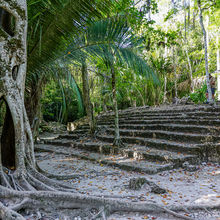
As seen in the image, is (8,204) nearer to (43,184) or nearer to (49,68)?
(43,184)

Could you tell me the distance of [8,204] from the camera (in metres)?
2.62

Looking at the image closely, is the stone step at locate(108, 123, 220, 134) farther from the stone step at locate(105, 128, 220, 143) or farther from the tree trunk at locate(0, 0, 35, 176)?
the tree trunk at locate(0, 0, 35, 176)

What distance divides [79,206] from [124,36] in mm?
4121

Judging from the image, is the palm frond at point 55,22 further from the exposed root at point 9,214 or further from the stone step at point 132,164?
the stone step at point 132,164

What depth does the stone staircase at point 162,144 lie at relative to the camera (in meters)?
5.50

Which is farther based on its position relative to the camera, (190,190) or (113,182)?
(113,182)

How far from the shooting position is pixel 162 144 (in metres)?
6.46

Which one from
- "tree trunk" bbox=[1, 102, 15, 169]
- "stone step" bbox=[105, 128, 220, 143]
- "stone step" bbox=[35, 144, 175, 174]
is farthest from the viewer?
"stone step" bbox=[105, 128, 220, 143]

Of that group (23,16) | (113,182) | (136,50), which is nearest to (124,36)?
(136,50)

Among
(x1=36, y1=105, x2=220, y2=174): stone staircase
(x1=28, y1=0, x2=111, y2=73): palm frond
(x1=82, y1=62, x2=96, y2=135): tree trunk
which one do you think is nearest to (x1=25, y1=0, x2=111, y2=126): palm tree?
(x1=28, y1=0, x2=111, y2=73): palm frond

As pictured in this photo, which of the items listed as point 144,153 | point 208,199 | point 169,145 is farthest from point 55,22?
point 169,145

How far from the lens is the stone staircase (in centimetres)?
550

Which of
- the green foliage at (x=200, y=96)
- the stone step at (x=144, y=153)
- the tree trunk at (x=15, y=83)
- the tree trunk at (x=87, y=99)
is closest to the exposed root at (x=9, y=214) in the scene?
the tree trunk at (x=15, y=83)

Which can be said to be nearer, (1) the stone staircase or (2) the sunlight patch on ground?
(2) the sunlight patch on ground
